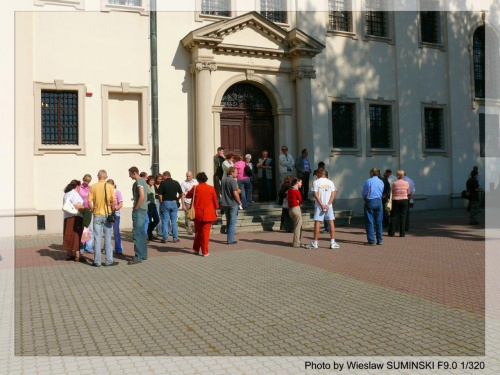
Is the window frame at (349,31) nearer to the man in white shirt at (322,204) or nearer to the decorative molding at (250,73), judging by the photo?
the decorative molding at (250,73)

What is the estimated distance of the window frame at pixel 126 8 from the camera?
1614 cm

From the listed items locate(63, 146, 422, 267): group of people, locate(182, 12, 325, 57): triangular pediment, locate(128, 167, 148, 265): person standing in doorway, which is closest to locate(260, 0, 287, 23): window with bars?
locate(182, 12, 325, 57): triangular pediment

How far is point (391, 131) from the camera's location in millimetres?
21094

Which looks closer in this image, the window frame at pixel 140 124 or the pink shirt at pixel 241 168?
the pink shirt at pixel 241 168

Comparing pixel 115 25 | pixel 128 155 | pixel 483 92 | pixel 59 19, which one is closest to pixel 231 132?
pixel 128 155

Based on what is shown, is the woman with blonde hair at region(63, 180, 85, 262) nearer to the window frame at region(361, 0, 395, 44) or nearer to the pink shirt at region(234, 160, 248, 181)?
the pink shirt at region(234, 160, 248, 181)

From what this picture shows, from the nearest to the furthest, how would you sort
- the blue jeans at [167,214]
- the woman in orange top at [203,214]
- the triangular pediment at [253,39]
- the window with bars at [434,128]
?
the woman in orange top at [203,214] < the blue jeans at [167,214] < the triangular pediment at [253,39] < the window with bars at [434,128]

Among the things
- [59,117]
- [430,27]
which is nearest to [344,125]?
[430,27]

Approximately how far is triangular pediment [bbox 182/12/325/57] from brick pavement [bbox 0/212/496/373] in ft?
26.5

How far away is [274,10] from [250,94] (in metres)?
3.32

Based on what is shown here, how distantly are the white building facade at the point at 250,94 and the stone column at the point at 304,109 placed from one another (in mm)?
53

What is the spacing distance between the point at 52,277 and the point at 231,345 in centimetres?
500

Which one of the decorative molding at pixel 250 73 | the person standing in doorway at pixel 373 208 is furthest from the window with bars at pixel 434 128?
the person standing in doorway at pixel 373 208

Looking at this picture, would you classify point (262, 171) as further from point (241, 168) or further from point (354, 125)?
point (354, 125)
